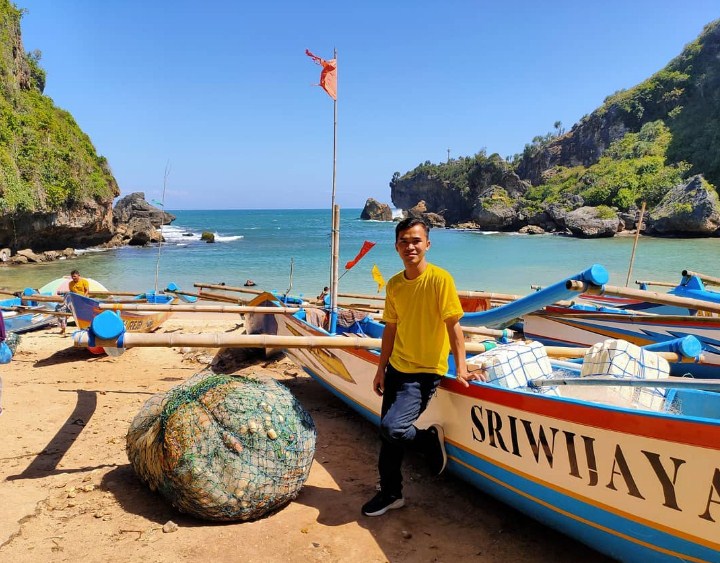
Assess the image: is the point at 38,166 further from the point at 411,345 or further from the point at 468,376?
the point at 468,376

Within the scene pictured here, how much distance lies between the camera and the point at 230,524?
3277 millimetres

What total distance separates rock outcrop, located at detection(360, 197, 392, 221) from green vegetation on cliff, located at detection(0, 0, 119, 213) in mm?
70494

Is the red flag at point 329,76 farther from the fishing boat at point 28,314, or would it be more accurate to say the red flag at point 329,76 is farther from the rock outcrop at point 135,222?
the rock outcrop at point 135,222

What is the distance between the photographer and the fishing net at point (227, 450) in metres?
3.18

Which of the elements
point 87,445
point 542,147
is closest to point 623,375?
point 87,445

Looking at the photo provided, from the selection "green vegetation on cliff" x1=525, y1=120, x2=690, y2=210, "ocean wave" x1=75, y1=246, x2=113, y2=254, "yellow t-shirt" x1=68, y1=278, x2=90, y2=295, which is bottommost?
"ocean wave" x1=75, y1=246, x2=113, y2=254

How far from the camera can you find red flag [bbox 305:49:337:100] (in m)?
5.76

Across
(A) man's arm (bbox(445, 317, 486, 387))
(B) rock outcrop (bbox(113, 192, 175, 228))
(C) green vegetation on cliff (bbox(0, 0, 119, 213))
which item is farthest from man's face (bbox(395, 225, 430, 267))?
(B) rock outcrop (bbox(113, 192, 175, 228))

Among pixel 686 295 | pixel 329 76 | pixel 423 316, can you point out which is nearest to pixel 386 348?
pixel 423 316

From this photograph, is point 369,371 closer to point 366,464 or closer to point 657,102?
point 366,464

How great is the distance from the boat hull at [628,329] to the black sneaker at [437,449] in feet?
8.75

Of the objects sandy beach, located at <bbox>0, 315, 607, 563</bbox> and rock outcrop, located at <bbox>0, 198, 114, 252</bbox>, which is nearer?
sandy beach, located at <bbox>0, 315, 607, 563</bbox>

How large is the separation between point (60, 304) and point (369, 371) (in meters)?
9.47

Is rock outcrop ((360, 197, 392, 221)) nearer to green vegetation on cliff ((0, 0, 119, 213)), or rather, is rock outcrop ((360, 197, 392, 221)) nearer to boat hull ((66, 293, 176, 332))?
green vegetation on cliff ((0, 0, 119, 213))
